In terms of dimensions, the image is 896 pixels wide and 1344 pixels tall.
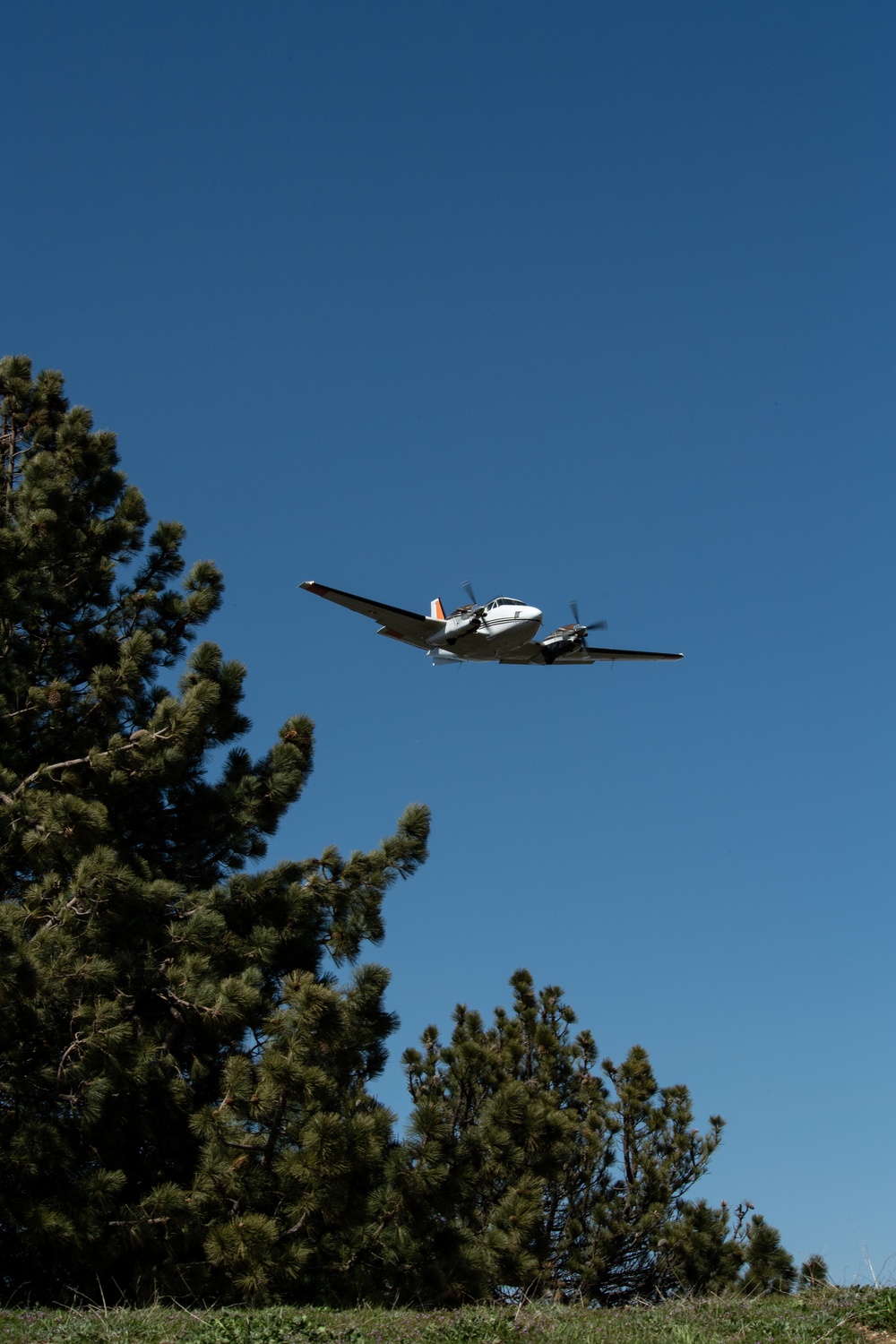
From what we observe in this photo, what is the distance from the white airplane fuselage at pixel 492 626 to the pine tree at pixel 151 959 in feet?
47.8

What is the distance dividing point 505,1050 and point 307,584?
13.1 m

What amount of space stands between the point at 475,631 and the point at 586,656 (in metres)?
5.59

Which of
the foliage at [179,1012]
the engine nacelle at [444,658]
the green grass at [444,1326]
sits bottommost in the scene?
the green grass at [444,1326]

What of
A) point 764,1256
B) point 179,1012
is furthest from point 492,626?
point 179,1012

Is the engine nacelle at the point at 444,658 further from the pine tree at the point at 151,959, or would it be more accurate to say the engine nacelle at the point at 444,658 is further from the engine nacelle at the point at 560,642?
the pine tree at the point at 151,959

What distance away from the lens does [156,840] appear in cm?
1495

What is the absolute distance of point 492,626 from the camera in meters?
30.4

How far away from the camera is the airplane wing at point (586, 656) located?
31953 mm

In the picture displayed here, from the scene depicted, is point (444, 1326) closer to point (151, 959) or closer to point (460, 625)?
point (151, 959)

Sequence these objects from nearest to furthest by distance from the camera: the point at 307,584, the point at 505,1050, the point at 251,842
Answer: the point at 251,842
the point at 505,1050
the point at 307,584

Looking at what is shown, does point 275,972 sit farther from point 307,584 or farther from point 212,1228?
point 307,584

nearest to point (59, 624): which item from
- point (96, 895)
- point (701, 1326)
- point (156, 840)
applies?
point (156, 840)

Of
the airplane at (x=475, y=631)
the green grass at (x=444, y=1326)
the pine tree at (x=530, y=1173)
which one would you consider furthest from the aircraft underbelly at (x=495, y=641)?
the green grass at (x=444, y=1326)

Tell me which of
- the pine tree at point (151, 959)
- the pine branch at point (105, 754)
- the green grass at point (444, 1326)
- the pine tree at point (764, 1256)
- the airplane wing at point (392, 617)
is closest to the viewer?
the green grass at point (444, 1326)
